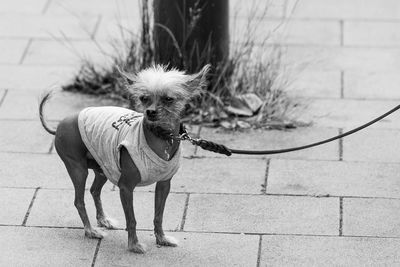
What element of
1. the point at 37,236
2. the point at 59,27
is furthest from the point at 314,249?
the point at 59,27

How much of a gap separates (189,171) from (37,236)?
4.73ft

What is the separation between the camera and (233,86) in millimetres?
8359

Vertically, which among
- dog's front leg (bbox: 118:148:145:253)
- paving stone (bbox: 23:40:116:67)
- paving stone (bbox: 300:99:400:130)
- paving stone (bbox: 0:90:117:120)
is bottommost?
paving stone (bbox: 23:40:116:67)

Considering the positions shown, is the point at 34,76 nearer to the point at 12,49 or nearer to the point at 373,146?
the point at 12,49

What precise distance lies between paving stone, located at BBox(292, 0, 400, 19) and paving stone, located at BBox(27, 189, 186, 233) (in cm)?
406

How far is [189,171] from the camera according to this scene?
7324 millimetres

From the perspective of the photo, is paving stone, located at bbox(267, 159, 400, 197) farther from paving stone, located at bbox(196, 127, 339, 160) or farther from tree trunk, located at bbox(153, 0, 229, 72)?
tree trunk, located at bbox(153, 0, 229, 72)

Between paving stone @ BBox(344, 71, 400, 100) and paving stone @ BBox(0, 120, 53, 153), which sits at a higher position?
paving stone @ BBox(0, 120, 53, 153)

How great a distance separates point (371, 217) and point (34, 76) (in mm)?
3848

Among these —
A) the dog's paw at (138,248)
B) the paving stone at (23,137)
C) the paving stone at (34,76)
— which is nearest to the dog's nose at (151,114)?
the dog's paw at (138,248)

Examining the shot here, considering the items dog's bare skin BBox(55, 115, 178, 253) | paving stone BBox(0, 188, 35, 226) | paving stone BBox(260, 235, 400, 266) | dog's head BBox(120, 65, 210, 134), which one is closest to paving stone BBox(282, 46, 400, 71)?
paving stone BBox(260, 235, 400, 266)

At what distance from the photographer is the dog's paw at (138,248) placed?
6090 millimetres

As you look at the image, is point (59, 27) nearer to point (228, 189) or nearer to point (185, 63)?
point (185, 63)

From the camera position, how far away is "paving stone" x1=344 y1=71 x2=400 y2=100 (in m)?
8.62
